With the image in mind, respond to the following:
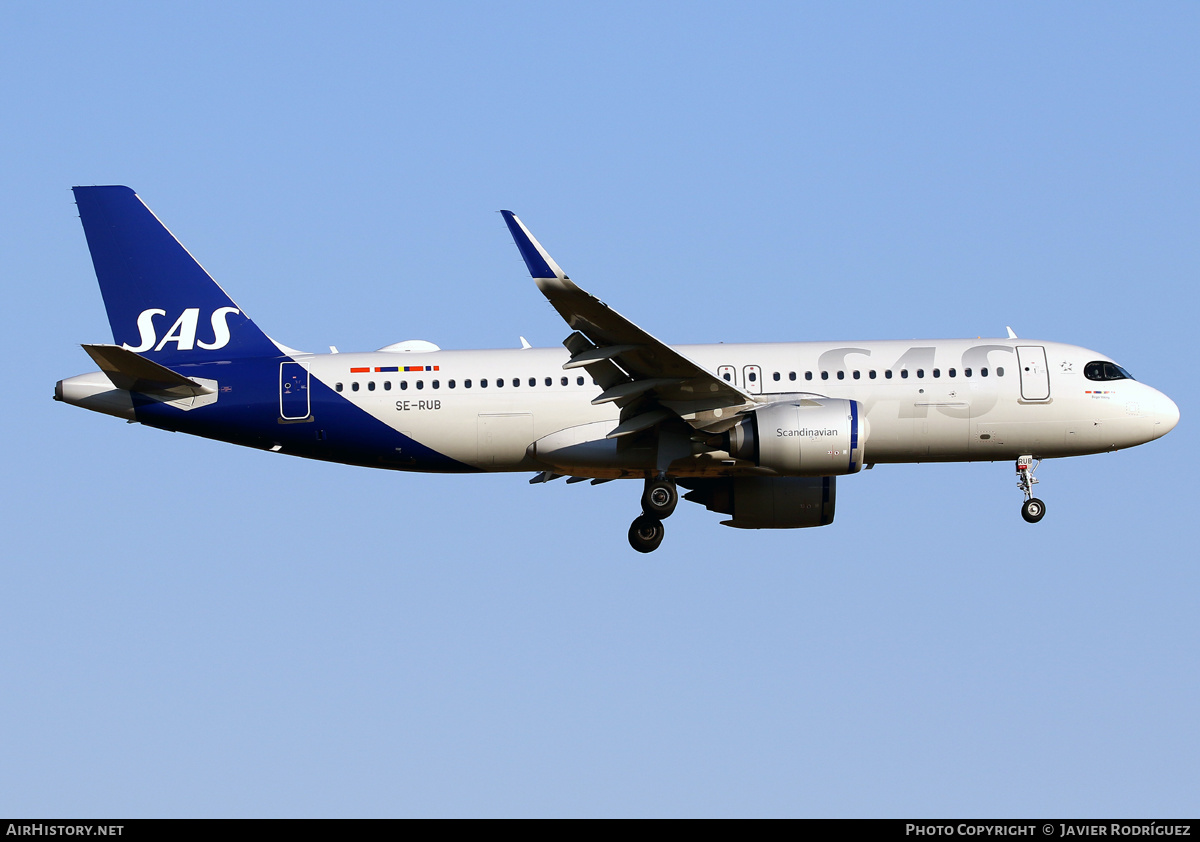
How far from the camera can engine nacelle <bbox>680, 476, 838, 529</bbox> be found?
124 ft

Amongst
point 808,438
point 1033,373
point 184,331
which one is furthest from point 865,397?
point 184,331

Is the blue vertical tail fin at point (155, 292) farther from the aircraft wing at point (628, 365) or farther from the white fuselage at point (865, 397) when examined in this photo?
the aircraft wing at point (628, 365)

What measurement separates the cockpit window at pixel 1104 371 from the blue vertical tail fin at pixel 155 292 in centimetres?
2011

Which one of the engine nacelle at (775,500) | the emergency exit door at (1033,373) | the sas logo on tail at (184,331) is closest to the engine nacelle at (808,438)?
the engine nacelle at (775,500)

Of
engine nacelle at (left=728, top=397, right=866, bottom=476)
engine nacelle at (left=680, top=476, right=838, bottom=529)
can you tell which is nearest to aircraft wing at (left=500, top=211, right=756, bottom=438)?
engine nacelle at (left=728, top=397, right=866, bottom=476)

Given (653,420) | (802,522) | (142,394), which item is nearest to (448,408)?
(653,420)

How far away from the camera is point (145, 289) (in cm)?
3741

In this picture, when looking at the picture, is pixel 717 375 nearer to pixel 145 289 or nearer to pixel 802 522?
pixel 802 522

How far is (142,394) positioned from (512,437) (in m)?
8.98

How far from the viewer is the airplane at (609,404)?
114 feet

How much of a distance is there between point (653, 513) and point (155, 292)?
13.9m

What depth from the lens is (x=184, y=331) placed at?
122 feet

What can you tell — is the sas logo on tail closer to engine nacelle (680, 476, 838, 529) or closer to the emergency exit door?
engine nacelle (680, 476, 838, 529)

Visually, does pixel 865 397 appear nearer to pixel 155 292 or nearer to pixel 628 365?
pixel 628 365
